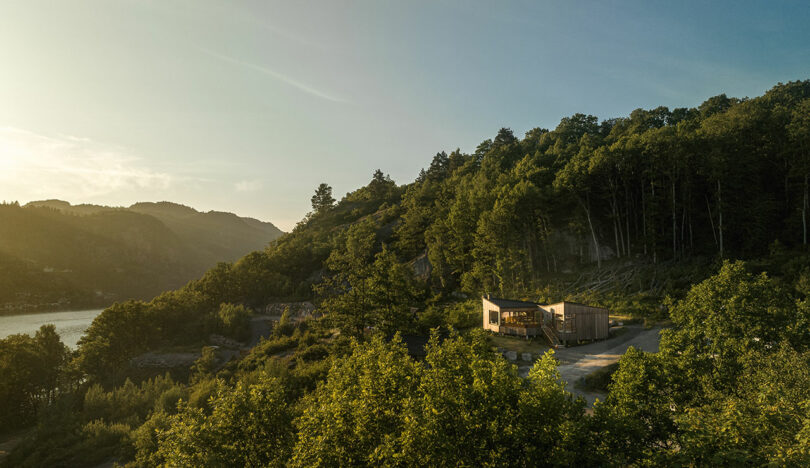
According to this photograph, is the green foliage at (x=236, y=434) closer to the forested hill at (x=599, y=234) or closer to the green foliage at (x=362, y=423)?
the green foliage at (x=362, y=423)

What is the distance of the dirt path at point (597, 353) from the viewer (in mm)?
22266

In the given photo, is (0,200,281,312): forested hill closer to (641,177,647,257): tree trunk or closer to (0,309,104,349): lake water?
(0,309,104,349): lake water

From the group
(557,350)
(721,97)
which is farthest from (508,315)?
(721,97)

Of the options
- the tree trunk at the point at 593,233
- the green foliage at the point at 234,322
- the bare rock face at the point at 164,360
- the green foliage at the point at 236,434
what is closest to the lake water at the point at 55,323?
the bare rock face at the point at 164,360

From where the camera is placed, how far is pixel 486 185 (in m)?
55.6

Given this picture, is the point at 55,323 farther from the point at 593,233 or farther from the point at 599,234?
the point at 599,234

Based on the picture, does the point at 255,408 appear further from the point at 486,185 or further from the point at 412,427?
the point at 486,185

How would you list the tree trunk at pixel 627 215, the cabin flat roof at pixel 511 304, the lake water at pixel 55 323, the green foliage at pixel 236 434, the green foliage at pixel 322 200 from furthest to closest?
the green foliage at pixel 322 200 < the lake water at pixel 55 323 < the tree trunk at pixel 627 215 < the cabin flat roof at pixel 511 304 < the green foliage at pixel 236 434

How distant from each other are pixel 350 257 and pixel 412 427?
2311cm

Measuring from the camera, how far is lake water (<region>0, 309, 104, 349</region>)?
74.6 meters

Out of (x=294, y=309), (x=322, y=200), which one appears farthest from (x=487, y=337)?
(x=322, y=200)

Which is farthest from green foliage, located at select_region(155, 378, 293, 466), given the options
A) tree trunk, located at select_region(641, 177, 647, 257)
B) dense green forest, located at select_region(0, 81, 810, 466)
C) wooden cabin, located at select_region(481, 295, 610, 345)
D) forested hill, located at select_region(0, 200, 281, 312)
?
forested hill, located at select_region(0, 200, 281, 312)

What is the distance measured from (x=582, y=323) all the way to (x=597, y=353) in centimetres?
323

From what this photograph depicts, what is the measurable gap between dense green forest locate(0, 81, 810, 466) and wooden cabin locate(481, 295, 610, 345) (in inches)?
149
